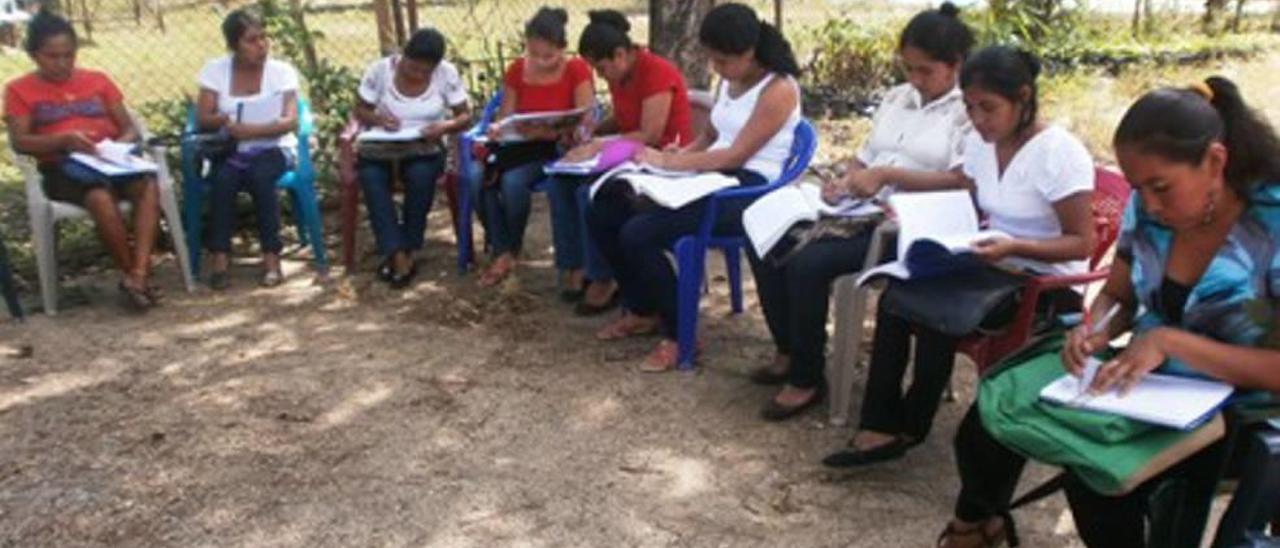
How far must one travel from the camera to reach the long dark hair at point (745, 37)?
361 centimetres

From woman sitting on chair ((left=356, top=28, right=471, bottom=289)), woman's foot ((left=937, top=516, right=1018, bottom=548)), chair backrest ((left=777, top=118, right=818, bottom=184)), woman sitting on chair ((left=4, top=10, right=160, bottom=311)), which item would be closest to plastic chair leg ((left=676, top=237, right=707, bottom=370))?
chair backrest ((left=777, top=118, right=818, bottom=184))

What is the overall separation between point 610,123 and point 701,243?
1028 millimetres

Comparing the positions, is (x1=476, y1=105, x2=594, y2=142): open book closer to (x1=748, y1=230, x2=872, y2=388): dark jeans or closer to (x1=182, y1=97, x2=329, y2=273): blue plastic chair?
(x1=182, y1=97, x2=329, y2=273): blue plastic chair

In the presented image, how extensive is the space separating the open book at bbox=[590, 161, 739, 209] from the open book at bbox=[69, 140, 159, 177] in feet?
6.37

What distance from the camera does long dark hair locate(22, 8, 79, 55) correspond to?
4.53 m

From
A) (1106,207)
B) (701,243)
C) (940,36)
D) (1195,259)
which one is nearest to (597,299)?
(701,243)

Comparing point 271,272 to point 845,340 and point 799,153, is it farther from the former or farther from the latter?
point 845,340

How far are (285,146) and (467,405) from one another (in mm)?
1913

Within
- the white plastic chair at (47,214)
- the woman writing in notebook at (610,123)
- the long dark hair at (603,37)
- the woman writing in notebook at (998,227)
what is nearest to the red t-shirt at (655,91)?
the woman writing in notebook at (610,123)

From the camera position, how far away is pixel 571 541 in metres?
2.83

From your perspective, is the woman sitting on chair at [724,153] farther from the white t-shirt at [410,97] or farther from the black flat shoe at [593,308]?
the white t-shirt at [410,97]

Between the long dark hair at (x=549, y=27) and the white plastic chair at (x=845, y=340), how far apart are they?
67.4 inches

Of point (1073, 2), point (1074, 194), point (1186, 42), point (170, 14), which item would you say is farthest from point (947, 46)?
point (170, 14)

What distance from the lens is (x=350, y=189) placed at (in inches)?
195
